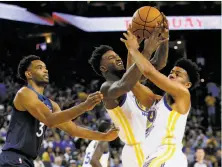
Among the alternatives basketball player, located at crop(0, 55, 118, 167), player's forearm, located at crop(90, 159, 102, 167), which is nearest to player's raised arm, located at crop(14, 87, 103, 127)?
basketball player, located at crop(0, 55, 118, 167)

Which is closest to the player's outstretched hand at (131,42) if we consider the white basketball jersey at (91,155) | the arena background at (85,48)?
the white basketball jersey at (91,155)

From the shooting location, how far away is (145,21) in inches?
184

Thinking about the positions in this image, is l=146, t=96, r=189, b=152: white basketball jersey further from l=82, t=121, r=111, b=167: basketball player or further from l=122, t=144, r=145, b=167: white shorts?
l=82, t=121, r=111, b=167: basketball player

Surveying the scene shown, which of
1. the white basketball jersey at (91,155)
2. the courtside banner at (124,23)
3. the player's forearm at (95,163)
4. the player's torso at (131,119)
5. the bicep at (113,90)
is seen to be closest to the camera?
the bicep at (113,90)

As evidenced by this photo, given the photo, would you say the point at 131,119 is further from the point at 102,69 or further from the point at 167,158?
the point at 167,158

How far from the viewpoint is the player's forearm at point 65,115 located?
4.40 metres

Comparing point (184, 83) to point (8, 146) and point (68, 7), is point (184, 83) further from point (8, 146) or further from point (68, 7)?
point (68, 7)

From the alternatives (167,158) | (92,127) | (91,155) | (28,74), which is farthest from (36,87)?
(92,127)

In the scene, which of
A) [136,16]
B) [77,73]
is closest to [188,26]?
[77,73]

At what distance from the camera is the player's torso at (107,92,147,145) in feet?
16.8

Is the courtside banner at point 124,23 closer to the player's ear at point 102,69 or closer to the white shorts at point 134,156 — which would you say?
the player's ear at point 102,69

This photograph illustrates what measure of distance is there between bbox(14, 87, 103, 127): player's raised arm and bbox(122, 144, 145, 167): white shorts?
0.88 meters

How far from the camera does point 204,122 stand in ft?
54.5

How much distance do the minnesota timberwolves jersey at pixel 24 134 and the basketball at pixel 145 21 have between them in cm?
119
